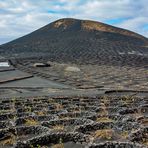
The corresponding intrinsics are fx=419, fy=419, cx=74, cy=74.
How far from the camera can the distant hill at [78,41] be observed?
3369 centimetres

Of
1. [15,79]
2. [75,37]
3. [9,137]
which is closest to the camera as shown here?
[9,137]

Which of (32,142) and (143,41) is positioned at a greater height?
(143,41)

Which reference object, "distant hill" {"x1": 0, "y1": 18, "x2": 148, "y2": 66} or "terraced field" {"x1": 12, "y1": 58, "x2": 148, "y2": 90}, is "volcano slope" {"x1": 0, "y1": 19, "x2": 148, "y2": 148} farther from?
"distant hill" {"x1": 0, "y1": 18, "x2": 148, "y2": 66}

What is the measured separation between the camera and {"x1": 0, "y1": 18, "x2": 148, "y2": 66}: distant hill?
1326 inches

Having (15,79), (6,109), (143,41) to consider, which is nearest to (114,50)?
(143,41)

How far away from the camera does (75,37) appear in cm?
3781

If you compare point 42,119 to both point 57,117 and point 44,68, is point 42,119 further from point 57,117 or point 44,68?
point 44,68

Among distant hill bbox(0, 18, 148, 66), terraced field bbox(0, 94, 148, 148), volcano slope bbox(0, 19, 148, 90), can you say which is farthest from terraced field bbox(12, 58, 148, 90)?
distant hill bbox(0, 18, 148, 66)

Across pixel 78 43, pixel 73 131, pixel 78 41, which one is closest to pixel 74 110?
pixel 73 131

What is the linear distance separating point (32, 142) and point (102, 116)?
174 centimetres

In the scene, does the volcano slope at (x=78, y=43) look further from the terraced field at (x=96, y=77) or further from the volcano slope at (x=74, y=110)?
the terraced field at (x=96, y=77)

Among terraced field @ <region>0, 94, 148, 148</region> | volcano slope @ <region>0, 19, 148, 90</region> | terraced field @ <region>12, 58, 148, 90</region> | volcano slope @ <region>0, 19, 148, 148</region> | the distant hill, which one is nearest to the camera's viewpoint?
terraced field @ <region>0, 94, 148, 148</region>

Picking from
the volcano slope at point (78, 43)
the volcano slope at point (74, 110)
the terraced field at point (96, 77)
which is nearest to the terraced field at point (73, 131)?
the volcano slope at point (74, 110)

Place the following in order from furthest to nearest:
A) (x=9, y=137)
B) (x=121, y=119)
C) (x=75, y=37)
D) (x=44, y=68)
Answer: (x=75, y=37), (x=44, y=68), (x=121, y=119), (x=9, y=137)
